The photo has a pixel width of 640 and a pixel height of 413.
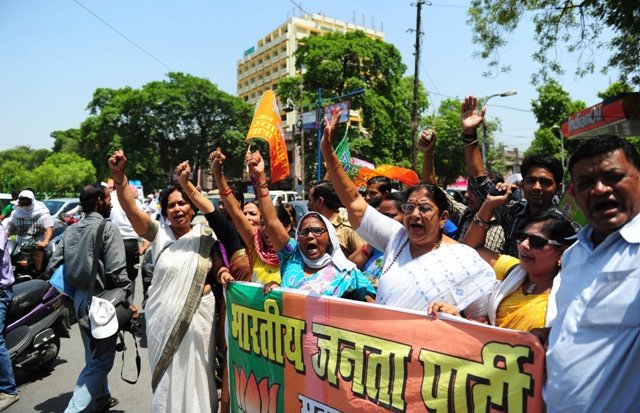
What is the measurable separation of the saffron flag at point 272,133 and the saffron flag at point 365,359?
5.05 feet

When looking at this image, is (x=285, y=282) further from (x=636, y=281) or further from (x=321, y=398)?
(x=636, y=281)

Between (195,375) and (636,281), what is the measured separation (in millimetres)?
2547

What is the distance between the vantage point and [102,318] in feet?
11.5

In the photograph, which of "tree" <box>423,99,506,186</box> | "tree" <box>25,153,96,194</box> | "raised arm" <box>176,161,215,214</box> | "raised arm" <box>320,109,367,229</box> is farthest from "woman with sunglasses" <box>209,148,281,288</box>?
"tree" <box>25,153,96,194</box>

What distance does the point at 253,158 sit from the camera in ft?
10.8

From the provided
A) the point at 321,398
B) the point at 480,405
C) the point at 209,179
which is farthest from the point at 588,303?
the point at 209,179

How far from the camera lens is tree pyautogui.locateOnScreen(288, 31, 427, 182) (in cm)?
3033

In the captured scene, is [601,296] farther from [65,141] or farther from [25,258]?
[65,141]

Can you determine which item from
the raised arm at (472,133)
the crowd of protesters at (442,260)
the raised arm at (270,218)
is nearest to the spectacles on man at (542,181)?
the crowd of protesters at (442,260)

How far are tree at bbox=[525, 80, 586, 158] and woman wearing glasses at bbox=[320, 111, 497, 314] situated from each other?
124 feet

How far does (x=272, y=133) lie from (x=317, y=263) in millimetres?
1970

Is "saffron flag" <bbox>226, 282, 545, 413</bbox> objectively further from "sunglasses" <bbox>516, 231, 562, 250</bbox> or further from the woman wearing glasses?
"sunglasses" <bbox>516, 231, 562, 250</bbox>

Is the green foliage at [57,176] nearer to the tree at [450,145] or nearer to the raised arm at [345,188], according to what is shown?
the tree at [450,145]

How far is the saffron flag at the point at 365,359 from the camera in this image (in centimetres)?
185
